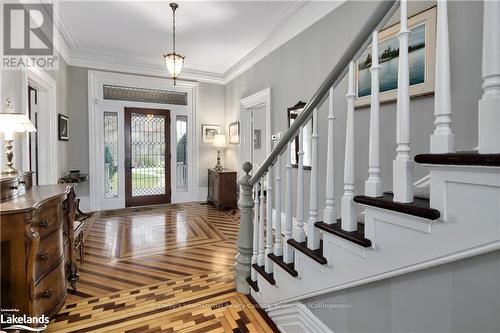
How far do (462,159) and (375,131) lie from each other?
0.34m

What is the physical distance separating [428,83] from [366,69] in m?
0.67

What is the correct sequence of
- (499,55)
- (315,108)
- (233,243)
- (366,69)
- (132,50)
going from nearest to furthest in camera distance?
(499,55)
(315,108)
(366,69)
(233,243)
(132,50)

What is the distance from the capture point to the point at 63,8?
3.57 m

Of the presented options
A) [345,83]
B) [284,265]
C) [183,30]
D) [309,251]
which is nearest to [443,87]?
[309,251]

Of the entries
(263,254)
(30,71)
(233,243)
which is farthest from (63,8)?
(263,254)

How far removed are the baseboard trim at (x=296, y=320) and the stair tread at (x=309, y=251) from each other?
39cm

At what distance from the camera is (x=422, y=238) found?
0.89 m

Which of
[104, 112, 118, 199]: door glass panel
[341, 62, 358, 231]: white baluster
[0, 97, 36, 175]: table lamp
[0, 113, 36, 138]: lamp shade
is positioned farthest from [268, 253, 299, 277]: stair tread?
[104, 112, 118, 199]: door glass panel

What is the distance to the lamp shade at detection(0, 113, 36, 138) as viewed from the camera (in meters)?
2.10

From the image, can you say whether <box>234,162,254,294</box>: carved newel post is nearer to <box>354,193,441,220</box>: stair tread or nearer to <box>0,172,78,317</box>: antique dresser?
<box>354,193,441,220</box>: stair tread

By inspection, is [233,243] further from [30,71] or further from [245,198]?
[30,71]

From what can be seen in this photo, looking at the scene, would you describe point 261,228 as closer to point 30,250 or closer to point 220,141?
point 30,250

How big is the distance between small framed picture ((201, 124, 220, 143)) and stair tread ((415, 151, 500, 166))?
18.8ft

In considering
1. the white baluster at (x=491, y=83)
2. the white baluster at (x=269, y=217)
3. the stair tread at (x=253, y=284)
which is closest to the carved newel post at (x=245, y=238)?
the stair tread at (x=253, y=284)
